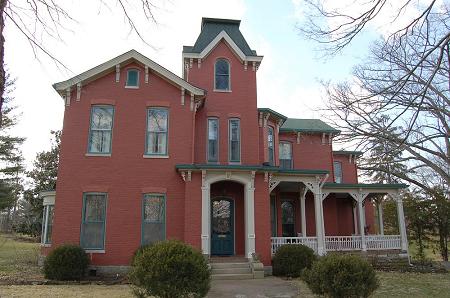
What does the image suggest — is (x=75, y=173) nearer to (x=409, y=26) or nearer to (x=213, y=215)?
(x=213, y=215)

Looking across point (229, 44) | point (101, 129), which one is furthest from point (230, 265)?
point (229, 44)

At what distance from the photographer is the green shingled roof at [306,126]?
2264 cm

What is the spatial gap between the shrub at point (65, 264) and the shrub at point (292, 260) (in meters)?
7.14

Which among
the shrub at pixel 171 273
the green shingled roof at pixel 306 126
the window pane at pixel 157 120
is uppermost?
the green shingled roof at pixel 306 126

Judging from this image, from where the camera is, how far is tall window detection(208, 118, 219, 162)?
18.0 metres

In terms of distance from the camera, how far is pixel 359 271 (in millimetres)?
8766

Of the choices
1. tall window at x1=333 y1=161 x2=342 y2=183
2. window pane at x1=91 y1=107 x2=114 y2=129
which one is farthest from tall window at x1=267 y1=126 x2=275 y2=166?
window pane at x1=91 y1=107 x2=114 y2=129

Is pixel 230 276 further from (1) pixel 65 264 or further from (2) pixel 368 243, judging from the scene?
(2) pixel 368 243

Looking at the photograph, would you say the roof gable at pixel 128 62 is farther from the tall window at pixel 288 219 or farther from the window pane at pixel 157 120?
the tall window at pixel 288 219

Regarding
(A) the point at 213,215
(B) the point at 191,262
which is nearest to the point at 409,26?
(B) the point at 191,262

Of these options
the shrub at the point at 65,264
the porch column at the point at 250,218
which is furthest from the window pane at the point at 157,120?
the shrub at the point at 65,264

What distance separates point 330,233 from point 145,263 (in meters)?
14.8

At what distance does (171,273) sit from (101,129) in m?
9.63

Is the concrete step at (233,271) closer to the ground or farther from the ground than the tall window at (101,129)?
closer to the ground
